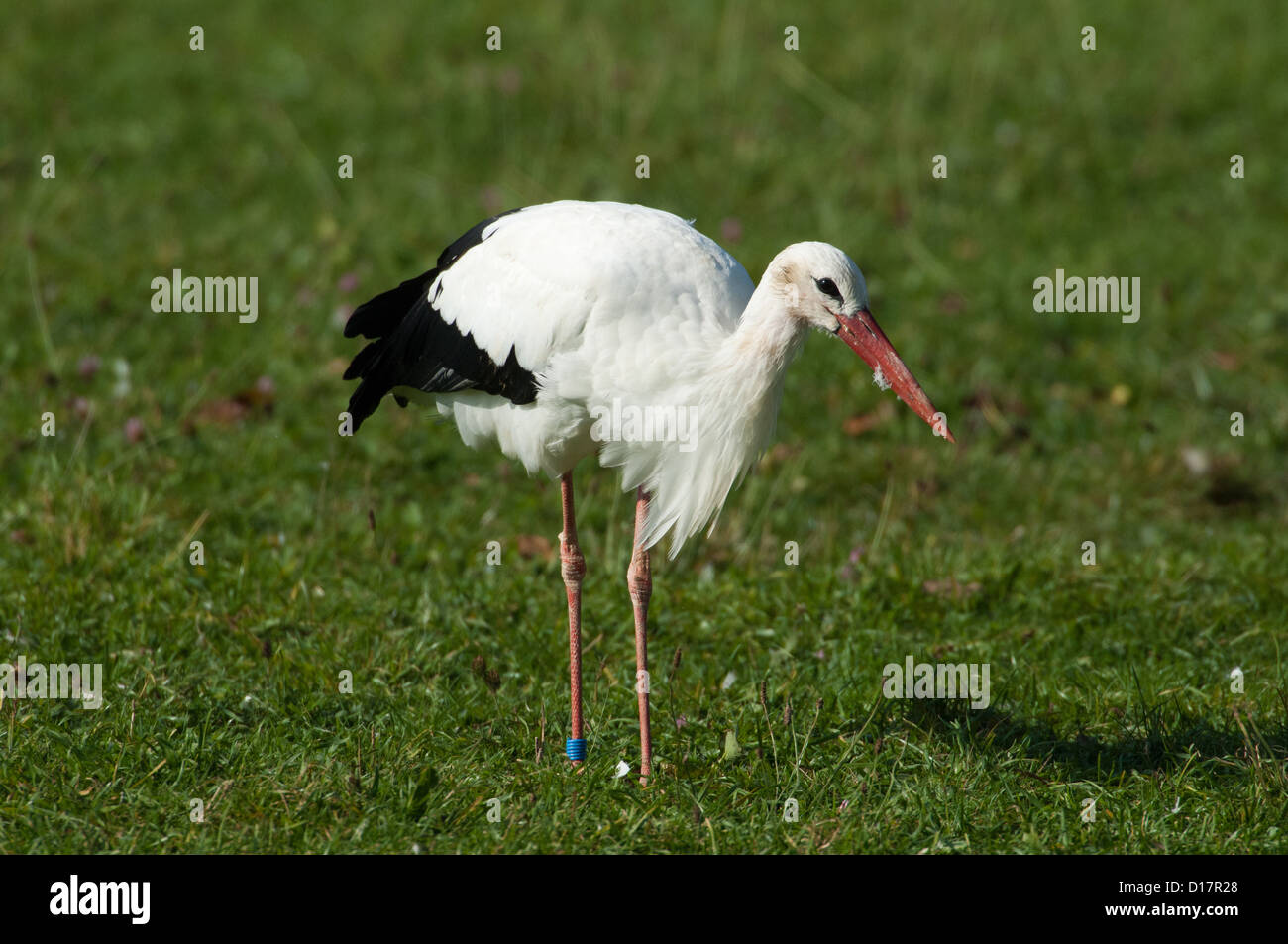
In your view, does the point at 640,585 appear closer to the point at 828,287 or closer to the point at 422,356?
the point at 422,356

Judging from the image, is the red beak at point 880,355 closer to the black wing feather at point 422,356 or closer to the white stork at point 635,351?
the white stork at point 635,351

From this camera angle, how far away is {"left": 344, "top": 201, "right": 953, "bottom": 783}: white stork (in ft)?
13.6

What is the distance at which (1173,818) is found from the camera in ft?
13.6

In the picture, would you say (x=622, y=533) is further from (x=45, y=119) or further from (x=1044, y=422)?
(x=45, y=119)

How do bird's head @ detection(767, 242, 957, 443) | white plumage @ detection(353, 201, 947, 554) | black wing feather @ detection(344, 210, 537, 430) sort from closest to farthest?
bird's head @ detection(767, 242, 957, 443), white plumage @ detection(353, 201, 947, 554), black wing feather @ detection(344, 210, 537, 430)

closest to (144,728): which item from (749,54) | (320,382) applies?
(320,382)

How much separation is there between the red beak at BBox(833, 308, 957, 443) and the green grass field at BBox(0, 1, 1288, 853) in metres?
1.09

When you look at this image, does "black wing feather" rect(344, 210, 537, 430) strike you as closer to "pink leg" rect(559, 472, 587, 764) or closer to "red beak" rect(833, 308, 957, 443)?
"pink leg" rect(559, 472, 587, 764)

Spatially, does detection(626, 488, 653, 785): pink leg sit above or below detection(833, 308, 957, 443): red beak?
below

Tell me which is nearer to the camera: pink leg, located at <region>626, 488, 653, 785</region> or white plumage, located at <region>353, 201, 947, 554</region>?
white plumage, located at <region>353, 201, 947, 554</region>

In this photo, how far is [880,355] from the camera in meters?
4.11

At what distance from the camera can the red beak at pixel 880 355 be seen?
406cm

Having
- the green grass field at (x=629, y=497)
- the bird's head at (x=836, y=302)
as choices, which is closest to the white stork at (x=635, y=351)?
the bird's head at (x=836, y=302)

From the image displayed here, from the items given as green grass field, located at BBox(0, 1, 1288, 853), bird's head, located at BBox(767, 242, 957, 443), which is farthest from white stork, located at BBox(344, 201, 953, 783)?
green grass field, located at BBox(0, 1, 1288, 853)
